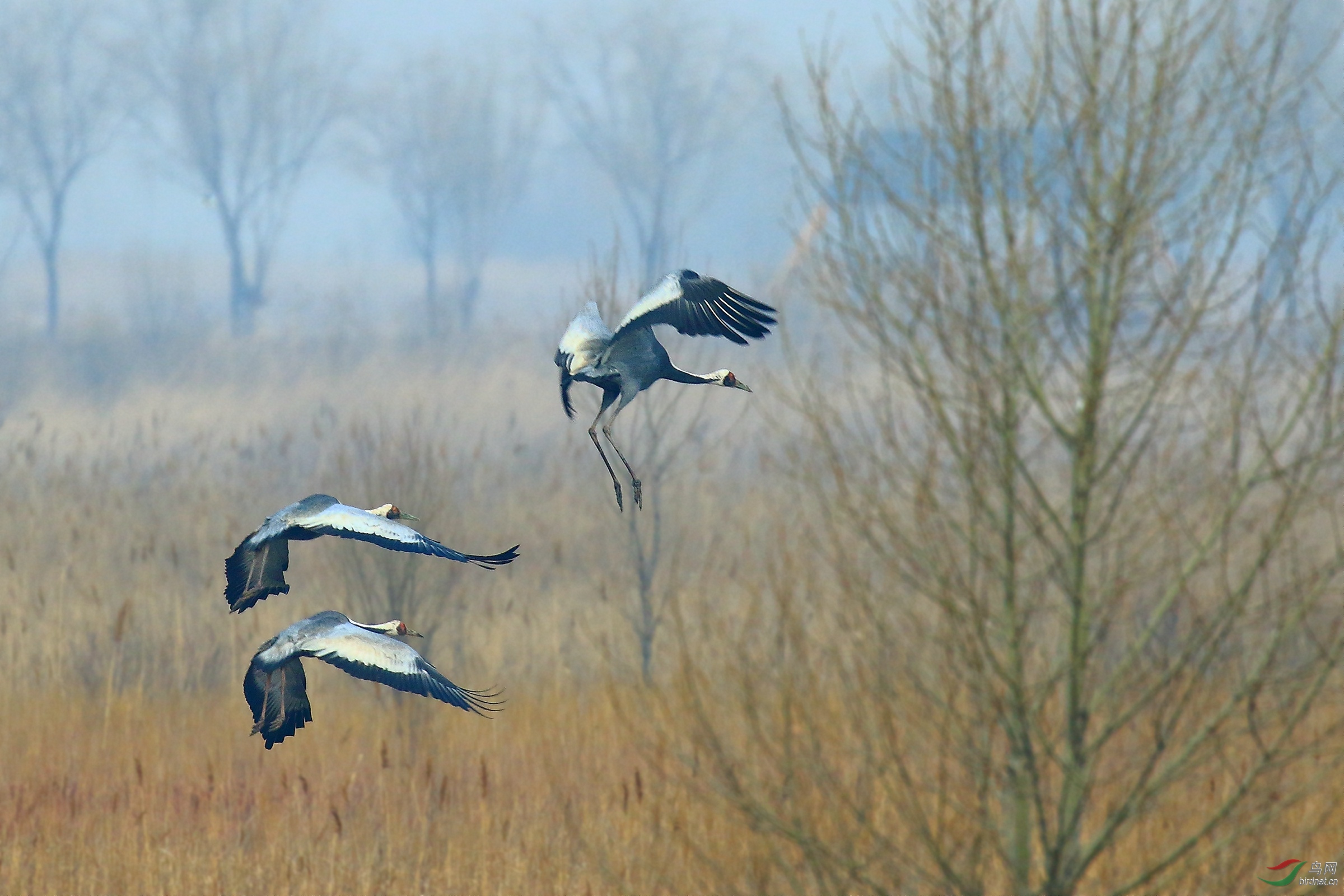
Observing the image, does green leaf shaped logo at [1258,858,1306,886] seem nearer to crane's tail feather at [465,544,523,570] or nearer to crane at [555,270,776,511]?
crane at [555,270,776,511]

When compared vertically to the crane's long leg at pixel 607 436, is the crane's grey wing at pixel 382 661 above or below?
below

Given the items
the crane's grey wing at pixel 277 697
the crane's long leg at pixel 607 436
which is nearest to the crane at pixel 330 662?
the crane's grey wing at pixel 277 697

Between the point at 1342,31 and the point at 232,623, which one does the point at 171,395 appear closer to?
the point at 232,623

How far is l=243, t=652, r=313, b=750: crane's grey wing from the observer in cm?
272

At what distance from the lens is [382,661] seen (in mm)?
2822

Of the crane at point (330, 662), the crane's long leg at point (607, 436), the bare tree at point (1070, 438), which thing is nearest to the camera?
the crane's long leg at point (607, 436)

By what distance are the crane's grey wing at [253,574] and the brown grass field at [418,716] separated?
103 inches

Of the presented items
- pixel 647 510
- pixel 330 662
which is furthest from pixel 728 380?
pixel 647 510

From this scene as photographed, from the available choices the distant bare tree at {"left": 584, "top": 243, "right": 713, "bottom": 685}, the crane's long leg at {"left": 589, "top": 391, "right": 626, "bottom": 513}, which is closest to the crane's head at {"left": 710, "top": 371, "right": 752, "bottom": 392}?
the crane's long leg at {"left": 589, "top": 391, "right": 626, "bottom": 513}

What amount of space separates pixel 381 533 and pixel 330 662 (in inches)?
12.8

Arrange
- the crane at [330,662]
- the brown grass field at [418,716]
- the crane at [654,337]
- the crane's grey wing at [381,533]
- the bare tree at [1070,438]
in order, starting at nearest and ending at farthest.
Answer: the crane's grey wing at [381,533], the crane at [654,337], the crane at [330,662], the bare tree at [1070,438], the brown grass field at [418,716]

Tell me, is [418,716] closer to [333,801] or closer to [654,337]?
[333,801]

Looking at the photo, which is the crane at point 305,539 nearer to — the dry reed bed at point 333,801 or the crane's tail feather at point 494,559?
the crane's tail feather at point 494,559

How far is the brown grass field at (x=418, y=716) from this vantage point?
7.48 m
